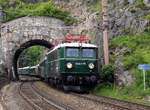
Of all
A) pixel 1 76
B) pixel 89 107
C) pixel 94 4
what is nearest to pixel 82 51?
pixel 89 107

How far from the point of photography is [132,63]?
86.6ft

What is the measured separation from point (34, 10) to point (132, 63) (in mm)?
26207

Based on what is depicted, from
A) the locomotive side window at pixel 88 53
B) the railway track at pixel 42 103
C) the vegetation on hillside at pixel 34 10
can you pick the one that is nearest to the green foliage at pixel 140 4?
the locomotive side window at pixel 88 53

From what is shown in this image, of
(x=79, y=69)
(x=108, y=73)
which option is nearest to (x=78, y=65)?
(x=79, y=69)

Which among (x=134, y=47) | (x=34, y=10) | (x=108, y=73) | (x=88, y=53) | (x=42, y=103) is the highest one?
(x=34, y=10)

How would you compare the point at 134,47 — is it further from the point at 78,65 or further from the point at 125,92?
the point at 125,92

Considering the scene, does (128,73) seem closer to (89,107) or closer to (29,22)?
(89,107)

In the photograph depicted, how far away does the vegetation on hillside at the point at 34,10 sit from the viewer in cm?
4903

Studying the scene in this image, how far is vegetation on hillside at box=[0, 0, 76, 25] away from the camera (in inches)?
1930

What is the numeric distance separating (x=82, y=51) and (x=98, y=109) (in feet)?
33.2

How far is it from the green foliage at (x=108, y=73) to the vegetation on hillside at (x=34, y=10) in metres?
19.4

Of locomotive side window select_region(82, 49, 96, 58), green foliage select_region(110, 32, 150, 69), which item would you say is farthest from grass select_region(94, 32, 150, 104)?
locomotive side window select_region(82, 49, 96, 58)

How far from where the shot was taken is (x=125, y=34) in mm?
33250

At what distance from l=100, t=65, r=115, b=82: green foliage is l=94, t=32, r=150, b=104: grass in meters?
0.51
